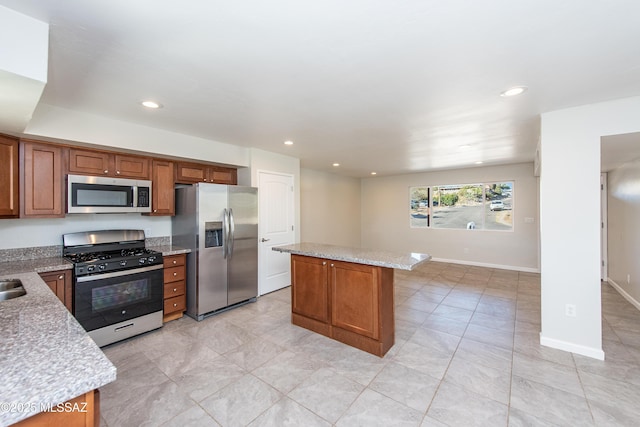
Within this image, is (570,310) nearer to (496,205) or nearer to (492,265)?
(492,265)

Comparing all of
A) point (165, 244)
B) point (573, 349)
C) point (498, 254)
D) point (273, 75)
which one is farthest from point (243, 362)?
point (498, 254)

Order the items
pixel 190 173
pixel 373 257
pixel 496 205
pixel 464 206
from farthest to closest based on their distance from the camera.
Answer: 1. pixel 464 206
2. pixel 496 205
3. pixel 190 173
4. pixel 373 257

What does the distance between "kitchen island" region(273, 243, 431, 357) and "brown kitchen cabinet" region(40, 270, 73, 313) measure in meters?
2.07

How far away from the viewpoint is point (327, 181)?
6844mm

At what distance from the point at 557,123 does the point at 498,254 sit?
4.20 metres

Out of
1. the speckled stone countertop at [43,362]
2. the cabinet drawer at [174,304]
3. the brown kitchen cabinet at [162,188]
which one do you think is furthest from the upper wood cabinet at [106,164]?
the speckled stone countertop at [43,362]

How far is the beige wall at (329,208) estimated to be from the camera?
20.5 feet

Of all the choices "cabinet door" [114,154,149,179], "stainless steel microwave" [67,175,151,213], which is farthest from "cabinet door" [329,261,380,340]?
"cabinet door" [114,154,149,179]

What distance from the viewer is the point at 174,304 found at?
341 cm

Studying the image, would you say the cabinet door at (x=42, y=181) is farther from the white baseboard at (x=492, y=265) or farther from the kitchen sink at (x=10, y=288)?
the white baseboard at (x=492, y=265)

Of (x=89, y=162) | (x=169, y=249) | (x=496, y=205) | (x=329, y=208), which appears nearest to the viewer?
(x=89, y=162)

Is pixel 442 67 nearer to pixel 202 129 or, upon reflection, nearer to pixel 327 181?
pixel 202 129

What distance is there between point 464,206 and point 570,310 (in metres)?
4.23

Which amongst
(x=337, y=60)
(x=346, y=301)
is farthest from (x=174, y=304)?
(x=337, y=60)
